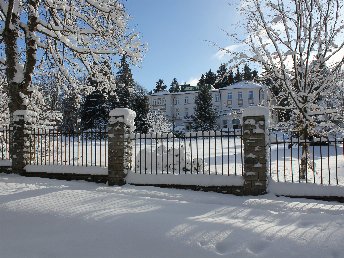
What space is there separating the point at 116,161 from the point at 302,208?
440 centimetres

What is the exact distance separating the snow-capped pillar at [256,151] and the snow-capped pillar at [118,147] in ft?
9.73

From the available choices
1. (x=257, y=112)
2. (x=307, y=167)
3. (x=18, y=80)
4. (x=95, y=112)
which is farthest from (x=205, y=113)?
(x=257, y=112)

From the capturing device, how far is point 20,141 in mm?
9523

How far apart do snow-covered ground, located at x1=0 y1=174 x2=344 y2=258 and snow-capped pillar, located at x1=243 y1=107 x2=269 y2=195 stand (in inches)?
25.8

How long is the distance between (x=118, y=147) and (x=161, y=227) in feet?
13.2

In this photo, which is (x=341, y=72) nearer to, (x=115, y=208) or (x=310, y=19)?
(x=310, y=19)

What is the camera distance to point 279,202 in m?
6.08

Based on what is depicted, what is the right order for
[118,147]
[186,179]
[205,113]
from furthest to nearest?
[205,113], [118,147], [186,179]

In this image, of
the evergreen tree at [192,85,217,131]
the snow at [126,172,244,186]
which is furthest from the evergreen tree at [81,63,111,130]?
the snow at [126,172,244,186]

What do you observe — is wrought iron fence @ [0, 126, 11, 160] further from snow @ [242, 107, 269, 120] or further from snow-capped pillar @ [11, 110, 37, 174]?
snow @ [242, 107, 269, 120]

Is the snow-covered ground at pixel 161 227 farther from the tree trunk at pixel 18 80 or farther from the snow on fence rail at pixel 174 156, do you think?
the tree trunk at pixel 18 80

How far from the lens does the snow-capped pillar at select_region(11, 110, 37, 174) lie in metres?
9.51

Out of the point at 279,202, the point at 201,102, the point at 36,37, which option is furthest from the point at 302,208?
the point at 201,102

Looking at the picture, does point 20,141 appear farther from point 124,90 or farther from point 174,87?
point 174,87
